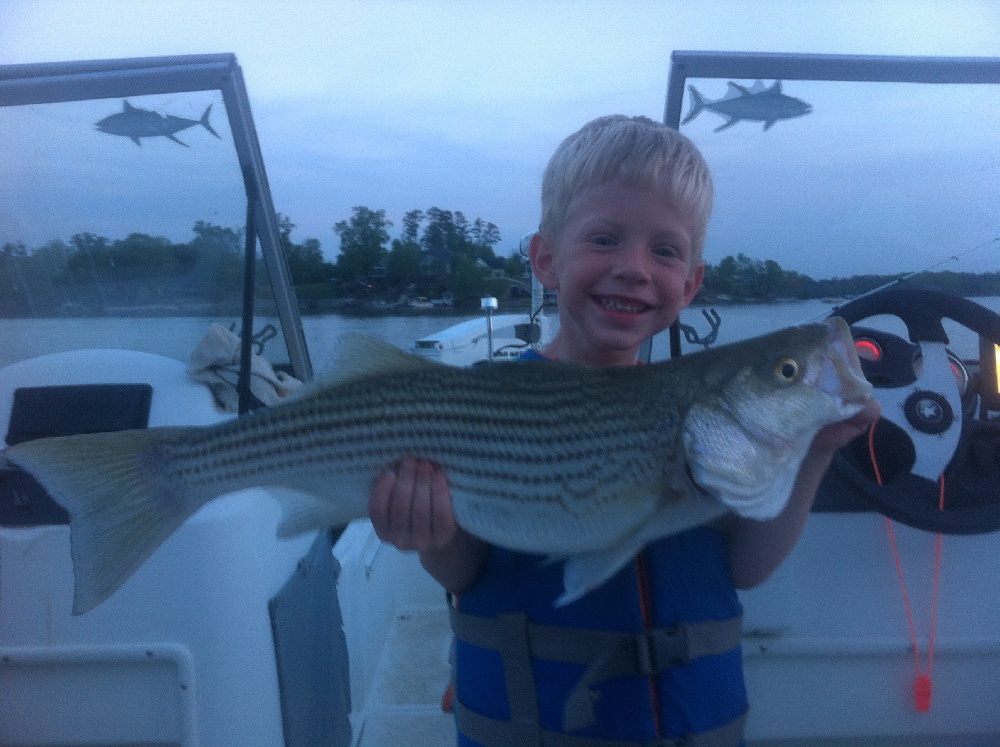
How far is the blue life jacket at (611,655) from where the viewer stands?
6.68 feet

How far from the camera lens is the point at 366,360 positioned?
209 cm

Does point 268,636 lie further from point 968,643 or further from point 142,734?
point 968,643

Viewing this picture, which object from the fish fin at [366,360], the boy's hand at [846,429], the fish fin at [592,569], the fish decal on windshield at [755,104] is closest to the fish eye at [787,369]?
the boy's hand at [846,429]

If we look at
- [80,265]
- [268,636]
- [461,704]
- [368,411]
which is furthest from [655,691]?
[80,265]

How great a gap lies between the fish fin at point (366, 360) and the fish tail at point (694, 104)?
99.0 inches

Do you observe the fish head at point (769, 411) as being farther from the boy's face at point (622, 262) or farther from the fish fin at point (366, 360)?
the fish fin at point (366, 360)

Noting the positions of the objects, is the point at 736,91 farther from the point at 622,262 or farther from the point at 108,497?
the point at 108,497

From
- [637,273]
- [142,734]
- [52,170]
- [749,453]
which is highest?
[52,170]

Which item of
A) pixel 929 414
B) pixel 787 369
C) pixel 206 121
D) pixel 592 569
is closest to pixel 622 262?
pixel 787 369

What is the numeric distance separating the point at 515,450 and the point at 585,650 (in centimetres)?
71

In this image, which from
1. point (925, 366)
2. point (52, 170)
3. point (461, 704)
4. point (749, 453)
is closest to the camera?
point (749, 453)

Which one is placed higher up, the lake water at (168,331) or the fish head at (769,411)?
the lake water at (168,331)

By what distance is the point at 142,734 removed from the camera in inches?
104

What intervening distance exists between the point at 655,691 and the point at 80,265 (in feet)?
12.3
